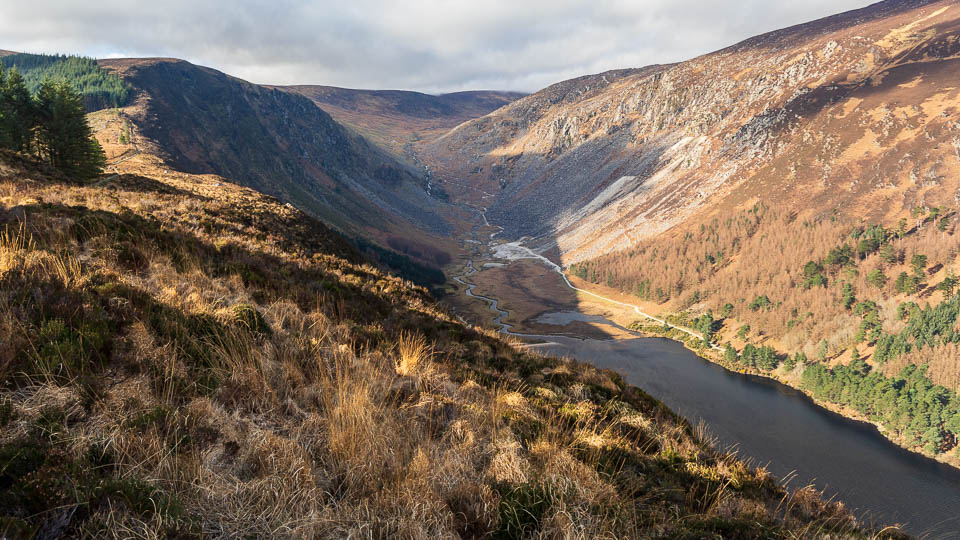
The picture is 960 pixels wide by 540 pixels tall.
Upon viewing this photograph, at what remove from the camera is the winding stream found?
4325 cm

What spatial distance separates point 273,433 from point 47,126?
51.8m

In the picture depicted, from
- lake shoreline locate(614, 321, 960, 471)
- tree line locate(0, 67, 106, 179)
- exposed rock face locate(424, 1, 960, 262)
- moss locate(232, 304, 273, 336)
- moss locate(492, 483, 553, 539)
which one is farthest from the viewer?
exposed rock face locate(424, 1, 960, 262)

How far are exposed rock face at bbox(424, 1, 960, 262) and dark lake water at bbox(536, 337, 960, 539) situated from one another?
5698 centimetres

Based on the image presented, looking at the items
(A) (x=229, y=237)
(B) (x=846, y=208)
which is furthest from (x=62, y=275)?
(B) (x=846, y=208)

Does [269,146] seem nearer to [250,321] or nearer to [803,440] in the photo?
[250,321]

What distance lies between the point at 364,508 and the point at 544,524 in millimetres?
1726

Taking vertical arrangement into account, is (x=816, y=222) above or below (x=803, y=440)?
above

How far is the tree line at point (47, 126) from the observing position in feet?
113

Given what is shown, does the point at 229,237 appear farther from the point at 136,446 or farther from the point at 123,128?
the point at 123,128

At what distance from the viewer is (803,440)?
173ft

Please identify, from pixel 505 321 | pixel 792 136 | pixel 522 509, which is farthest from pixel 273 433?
pixel 792 136

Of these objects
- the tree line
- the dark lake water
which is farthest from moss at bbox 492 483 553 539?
the tree line

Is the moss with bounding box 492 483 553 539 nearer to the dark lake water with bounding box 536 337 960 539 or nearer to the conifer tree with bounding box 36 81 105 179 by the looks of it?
the dark lake water with bounding box 536 337 960 539

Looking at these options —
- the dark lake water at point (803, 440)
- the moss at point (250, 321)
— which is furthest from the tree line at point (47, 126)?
the dark lake water at point (803, 440)
